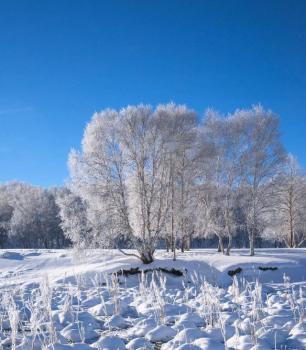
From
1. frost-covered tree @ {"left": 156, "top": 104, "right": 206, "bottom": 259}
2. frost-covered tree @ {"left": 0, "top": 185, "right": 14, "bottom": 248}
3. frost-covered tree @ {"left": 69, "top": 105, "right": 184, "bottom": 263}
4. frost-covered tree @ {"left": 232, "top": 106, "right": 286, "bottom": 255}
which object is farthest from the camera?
frost-covered tree @ {"left": 0, "top": 185, "right": 14, "bottom": 248}

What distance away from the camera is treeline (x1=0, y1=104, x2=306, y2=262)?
1802 cm

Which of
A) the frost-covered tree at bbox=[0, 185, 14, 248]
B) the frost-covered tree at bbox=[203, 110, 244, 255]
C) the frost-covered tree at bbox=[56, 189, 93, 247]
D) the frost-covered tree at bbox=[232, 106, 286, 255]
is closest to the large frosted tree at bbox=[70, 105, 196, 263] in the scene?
the frost-covered tree at bbox=[56, 189, 93, 247]

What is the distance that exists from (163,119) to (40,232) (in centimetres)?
4651

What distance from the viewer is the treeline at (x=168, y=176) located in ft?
59.1

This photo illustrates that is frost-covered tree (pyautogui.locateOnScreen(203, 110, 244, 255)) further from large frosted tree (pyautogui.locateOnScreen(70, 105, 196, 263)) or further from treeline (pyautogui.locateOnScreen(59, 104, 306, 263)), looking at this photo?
large frosted tree (pyautogui.locateOnScreen(70, 105, 196, 263))

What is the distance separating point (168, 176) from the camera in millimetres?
19922

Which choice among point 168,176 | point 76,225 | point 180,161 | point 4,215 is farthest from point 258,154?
point 4,215

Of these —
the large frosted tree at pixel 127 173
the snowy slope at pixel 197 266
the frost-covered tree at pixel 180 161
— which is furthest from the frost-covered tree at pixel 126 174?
the snowy slope at pixel 197 266

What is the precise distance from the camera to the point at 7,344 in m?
5.57

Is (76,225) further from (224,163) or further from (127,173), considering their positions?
(224,163)

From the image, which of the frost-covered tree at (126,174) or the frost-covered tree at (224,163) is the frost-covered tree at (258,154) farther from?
the frost-covered tree at (126,174)

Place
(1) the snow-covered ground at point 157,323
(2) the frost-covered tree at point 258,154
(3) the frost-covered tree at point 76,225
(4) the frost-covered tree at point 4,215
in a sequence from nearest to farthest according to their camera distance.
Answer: (1) the snow-covered ground at point 157,323
(3) the frost-covered tree at point 76,225
(2) the frost-covered tree at point 258,154
(4) the frost-covered tree at point 4,215

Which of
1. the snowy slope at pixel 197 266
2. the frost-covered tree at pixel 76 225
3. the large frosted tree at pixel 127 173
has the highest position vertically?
the large frosted tree at pixel 127 173

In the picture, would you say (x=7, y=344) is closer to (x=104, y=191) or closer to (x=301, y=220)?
(x=104, y=191)
